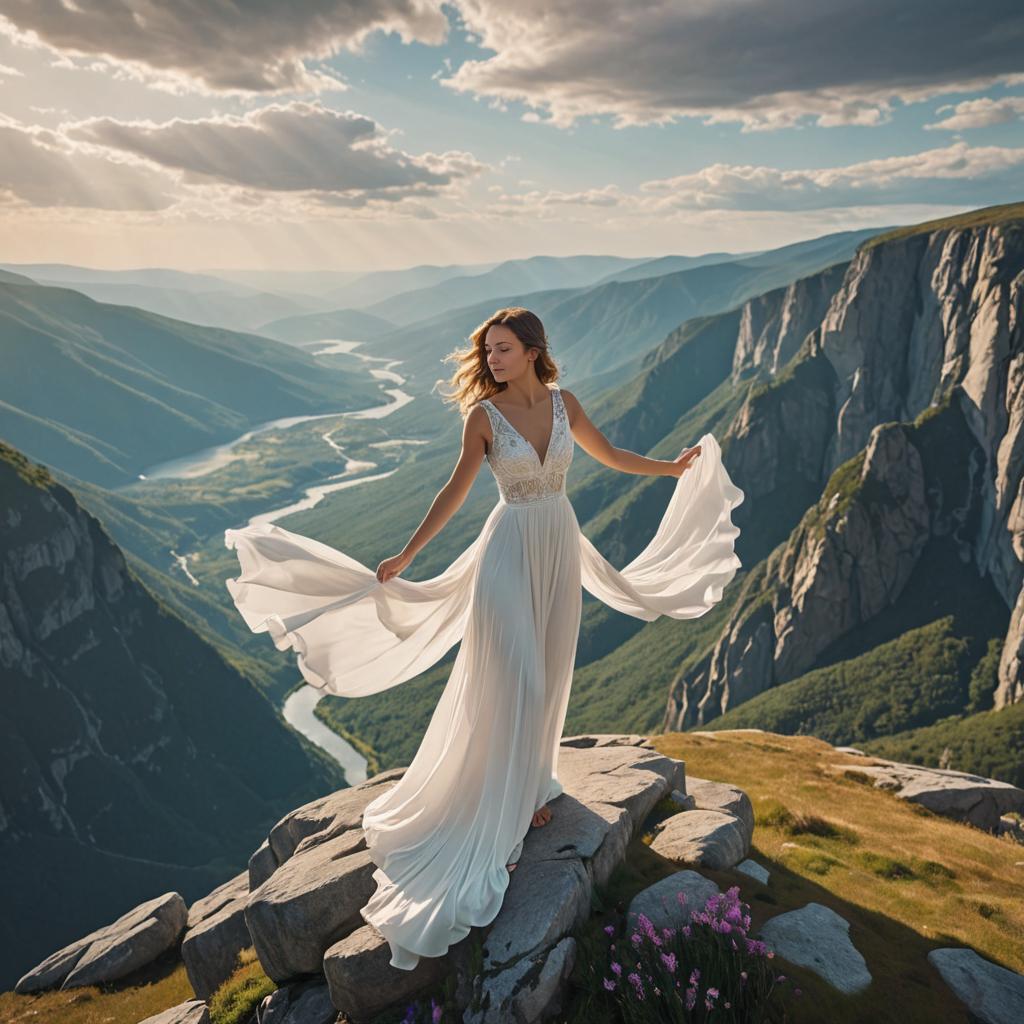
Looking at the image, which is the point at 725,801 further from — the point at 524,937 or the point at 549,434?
the point at 549,434

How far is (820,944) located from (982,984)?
193 cm

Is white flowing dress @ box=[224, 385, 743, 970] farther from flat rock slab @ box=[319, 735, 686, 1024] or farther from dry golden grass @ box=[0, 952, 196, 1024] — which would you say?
dry golden grass @ box=[0, 952, 196, 1024]

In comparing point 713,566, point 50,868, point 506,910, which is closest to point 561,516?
point 713,566

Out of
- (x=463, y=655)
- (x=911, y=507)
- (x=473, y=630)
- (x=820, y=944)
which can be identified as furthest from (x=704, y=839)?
(x=911, y=507)

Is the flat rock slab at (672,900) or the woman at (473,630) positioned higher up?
the woman at (473,630)

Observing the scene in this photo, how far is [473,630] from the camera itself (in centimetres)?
1062

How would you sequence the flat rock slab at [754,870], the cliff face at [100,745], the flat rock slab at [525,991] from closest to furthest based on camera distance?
the flat rock slab at [525,991] → the flat rock slab at [754,870] → the cliff face at [100,745]

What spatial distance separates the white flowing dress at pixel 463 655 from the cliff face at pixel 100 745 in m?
147

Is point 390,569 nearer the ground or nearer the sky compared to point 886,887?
nearer the sky

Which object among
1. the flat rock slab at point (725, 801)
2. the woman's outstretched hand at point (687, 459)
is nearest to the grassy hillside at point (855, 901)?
the flat rock slab at point (725, 801)

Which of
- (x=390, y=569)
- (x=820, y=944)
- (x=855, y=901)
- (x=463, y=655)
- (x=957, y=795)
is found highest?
(x=390, y=569)

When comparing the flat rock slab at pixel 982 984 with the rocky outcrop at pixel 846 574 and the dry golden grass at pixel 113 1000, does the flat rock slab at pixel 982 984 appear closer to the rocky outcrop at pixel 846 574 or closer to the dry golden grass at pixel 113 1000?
the dry golden grass at pixel 113 1000

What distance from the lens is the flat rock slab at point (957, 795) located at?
2267cm

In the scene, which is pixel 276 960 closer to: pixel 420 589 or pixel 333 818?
pixel 333 818
